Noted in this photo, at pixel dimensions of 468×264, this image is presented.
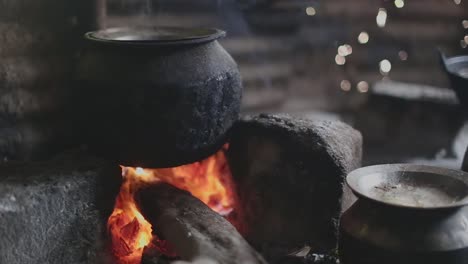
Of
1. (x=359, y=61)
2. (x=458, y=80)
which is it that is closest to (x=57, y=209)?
(x=458, y=80)

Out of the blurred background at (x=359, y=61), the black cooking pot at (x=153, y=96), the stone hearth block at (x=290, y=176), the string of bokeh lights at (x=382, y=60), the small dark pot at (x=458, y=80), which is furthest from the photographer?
the string of bokeh lights at (x=382, y=60)

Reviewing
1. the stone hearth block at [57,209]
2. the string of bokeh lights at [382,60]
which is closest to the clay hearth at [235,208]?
the stone hearth block at [57,209]

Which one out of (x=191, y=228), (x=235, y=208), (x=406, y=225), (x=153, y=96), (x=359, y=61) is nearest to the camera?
(x=406, y=225)

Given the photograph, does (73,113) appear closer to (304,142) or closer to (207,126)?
(207,126)

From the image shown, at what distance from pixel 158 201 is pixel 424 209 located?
1.46 metres

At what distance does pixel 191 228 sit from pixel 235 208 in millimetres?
896

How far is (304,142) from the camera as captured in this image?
3.48 m

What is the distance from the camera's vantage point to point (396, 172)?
10.1 ft

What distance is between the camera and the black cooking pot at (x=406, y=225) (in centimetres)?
266

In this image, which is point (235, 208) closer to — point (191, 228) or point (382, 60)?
point (191, 228)

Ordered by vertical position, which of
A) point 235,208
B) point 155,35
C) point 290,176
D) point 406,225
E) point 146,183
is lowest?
point 235,208

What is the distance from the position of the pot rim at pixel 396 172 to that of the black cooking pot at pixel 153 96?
35.5 inches

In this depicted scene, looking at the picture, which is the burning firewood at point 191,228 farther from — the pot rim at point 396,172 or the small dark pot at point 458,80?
the small dark pot at point 458,80

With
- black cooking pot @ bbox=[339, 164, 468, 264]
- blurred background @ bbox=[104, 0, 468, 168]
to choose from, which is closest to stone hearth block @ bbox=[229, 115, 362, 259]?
black cooking pot @ bbox=[339, 164, 468, 264]
